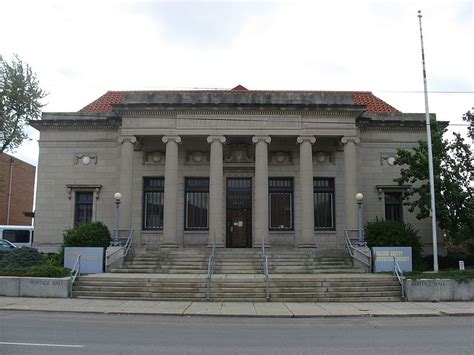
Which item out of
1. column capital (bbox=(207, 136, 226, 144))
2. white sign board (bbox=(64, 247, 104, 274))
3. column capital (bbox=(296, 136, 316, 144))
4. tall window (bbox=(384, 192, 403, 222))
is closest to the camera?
white sign board (bbox=(64, 247, 104, 274))

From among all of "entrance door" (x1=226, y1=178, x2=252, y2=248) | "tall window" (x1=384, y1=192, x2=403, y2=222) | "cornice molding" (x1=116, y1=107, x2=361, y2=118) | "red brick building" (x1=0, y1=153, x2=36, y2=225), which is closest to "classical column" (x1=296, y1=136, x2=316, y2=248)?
"cornice molding" (x1=116, y1=107, x2=361, y2=118)

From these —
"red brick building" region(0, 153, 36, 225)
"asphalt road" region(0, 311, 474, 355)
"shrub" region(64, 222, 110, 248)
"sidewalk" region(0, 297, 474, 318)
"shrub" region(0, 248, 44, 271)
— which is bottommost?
"sidewalk" region(0, 297, 474, 318)

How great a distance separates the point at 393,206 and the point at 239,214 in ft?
31.3

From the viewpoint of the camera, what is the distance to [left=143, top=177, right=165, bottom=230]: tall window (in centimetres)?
2819

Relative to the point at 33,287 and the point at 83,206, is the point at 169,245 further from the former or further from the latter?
the point at 33,287

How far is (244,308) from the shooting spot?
15758 millimetres

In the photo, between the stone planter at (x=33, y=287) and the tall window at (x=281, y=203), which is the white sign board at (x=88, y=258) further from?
the tall window at (x=281, y=203)

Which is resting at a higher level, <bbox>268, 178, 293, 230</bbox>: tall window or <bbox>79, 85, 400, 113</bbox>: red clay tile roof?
<bbox>79, 85, 400, 113</bbox>: red clay tile roof

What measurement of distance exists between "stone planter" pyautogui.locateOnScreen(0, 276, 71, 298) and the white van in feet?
69.8

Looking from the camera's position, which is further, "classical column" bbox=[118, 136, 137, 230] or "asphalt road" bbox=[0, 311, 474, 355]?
"classical column" bbox=[118, 136, 137, 230]

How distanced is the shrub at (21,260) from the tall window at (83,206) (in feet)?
22.4

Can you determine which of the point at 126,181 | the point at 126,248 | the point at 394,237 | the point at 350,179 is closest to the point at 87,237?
the point at 126,248

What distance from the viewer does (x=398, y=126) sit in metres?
29.0

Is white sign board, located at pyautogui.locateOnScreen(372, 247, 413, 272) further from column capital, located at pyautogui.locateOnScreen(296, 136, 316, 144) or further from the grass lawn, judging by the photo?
column capital, located at pyautogui.locateOnScreen(296, 136, 316, 144)
